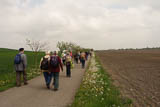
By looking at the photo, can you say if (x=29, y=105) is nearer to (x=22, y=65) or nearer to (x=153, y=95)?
(x=22, y=65)

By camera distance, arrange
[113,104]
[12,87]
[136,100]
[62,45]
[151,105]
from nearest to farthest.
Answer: [113,104] → [151,105] → [136,100] → [12,87] → [62,45]

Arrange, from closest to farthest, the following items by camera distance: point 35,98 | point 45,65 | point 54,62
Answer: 1. point 35,98
2. point 54,62
3. point 45,65

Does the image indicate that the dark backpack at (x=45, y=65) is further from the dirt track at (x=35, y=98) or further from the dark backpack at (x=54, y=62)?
the dirt track at (x=35, y=98)

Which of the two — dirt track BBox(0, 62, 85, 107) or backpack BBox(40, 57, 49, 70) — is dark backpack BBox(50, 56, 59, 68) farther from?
dirt track BBox(0, 62, 85, 107)

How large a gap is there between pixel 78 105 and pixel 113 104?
45.7 inches

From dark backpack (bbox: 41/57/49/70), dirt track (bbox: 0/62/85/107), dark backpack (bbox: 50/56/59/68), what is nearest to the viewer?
dirt track (bbox: 0/62/85/107)

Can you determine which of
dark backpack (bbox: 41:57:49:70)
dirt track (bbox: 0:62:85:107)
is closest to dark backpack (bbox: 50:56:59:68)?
dark backpack (bbox: 41:57:49:70)

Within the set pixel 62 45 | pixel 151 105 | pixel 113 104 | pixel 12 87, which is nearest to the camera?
pixel 113 104

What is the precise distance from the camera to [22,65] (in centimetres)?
741

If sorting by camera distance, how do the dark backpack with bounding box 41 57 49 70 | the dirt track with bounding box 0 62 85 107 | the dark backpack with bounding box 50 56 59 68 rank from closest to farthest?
the dirt track with bounding box 0 62 85 107
the dark backpack with bounding box 50 56 59 68
the dark backpack with bounding box 41 57 49 70

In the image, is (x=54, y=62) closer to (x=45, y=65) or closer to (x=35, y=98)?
(x=45, y=65)

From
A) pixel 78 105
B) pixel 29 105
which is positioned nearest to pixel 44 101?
pixel 29 105

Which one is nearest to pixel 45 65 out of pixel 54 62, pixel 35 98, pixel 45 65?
pixel 45 65

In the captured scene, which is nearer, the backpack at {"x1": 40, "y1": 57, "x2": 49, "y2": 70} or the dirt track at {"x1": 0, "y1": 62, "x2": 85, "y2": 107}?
the dirt track at {"x1": 0, "y1": 62, "x2": 85, "y2": 107}
